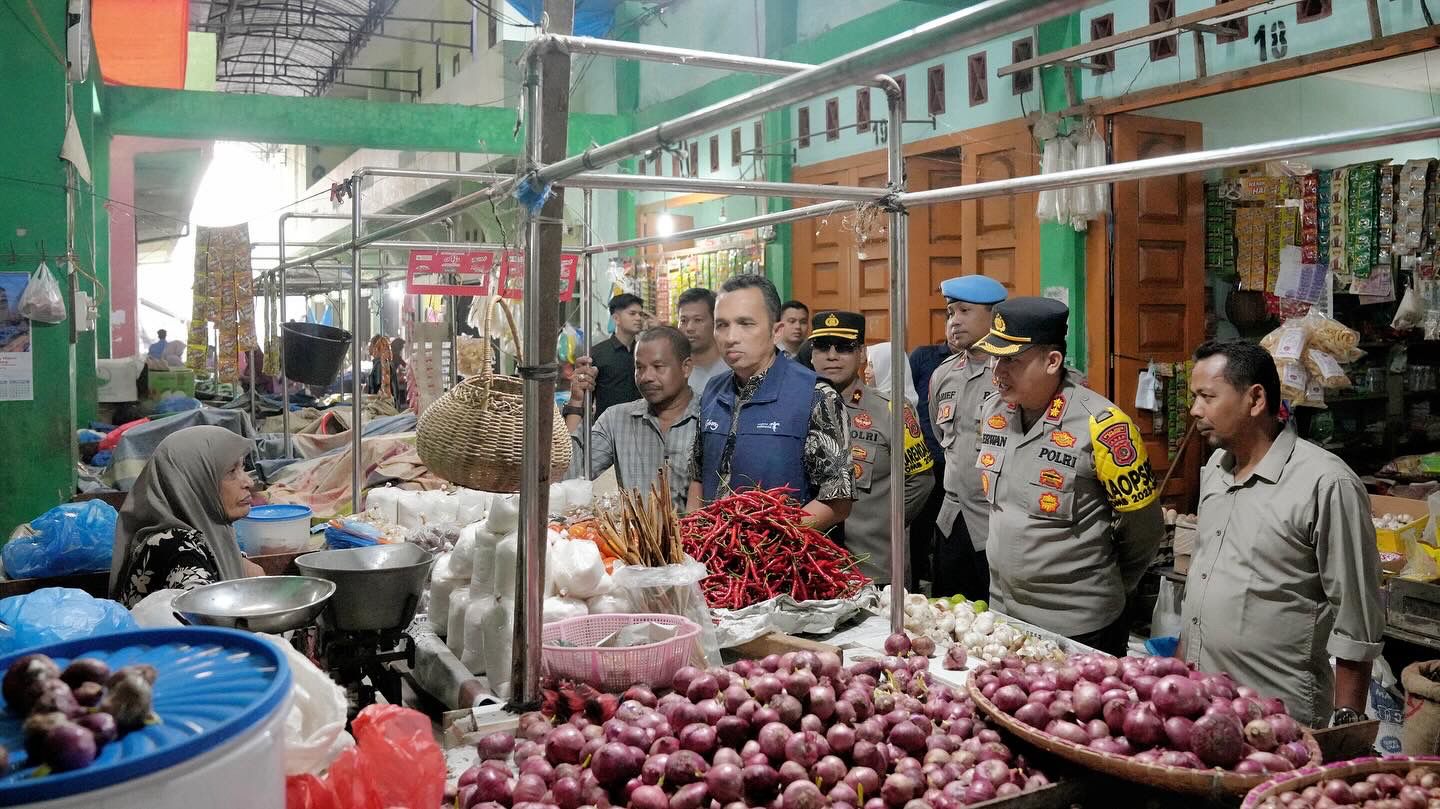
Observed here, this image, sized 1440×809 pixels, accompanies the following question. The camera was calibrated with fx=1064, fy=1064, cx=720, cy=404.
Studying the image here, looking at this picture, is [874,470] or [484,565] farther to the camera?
[874,470]

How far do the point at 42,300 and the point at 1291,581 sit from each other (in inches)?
280

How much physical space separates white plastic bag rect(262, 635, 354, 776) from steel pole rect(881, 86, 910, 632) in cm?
147

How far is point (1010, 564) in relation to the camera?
363 centimetres

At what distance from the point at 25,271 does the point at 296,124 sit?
3660mm

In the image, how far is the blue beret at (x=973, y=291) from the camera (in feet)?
17.2

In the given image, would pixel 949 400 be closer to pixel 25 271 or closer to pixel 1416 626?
pixel 1416 626

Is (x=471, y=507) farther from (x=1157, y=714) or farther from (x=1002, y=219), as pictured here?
(x=1002, y=219)

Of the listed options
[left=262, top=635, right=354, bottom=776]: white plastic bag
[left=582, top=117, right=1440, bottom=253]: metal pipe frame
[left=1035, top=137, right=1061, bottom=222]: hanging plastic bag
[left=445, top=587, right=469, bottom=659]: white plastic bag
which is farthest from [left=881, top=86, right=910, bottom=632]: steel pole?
[left=1035, top=137, right=1061, bottom=222]: hanging plastic bag

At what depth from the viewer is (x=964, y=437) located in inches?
198

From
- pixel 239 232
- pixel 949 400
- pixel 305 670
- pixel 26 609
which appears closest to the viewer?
pixel 305 670

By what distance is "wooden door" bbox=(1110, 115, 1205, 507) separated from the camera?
21.5ft

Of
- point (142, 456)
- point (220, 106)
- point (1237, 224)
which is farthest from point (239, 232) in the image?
point (1237, 224)

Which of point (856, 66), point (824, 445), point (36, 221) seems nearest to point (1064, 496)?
point (824, 445)

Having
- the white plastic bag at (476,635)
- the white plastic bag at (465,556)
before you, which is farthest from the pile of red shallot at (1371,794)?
the white plastic bag at (465,556)
